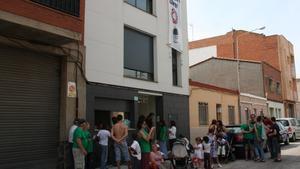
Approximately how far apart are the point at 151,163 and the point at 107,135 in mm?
2781

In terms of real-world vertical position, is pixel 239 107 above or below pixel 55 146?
above

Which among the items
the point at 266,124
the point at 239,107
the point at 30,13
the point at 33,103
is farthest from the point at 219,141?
the point at 239,107

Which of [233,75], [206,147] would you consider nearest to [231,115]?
[233,75]

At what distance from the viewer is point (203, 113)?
2217cm

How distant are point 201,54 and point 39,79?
3695 centimetres

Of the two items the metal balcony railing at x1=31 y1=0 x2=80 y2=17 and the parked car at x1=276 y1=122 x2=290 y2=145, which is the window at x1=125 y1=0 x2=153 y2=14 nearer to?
the metal balcony railing at x1=31 y1=0 x2=80 y2=17

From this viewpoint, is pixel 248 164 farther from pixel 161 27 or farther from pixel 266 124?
pixel 161 27

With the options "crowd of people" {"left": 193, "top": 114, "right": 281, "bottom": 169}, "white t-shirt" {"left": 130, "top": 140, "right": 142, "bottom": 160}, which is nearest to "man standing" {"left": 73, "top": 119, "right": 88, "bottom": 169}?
"white t-shirt" {"left": 130, "top": 140, "right": 142, "bottom": 160}

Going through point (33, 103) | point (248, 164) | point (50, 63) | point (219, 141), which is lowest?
point (248, 164)

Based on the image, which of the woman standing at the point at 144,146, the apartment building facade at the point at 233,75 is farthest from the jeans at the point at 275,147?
the apartment building facade at the point at 233,75

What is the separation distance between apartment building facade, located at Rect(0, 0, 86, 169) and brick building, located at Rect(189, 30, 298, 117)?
33.0m

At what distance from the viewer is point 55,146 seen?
11570mm

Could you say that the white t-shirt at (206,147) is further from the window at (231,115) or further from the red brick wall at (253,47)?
the red brick wall at (253,47)

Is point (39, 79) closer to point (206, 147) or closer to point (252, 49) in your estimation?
point (206, 147)
